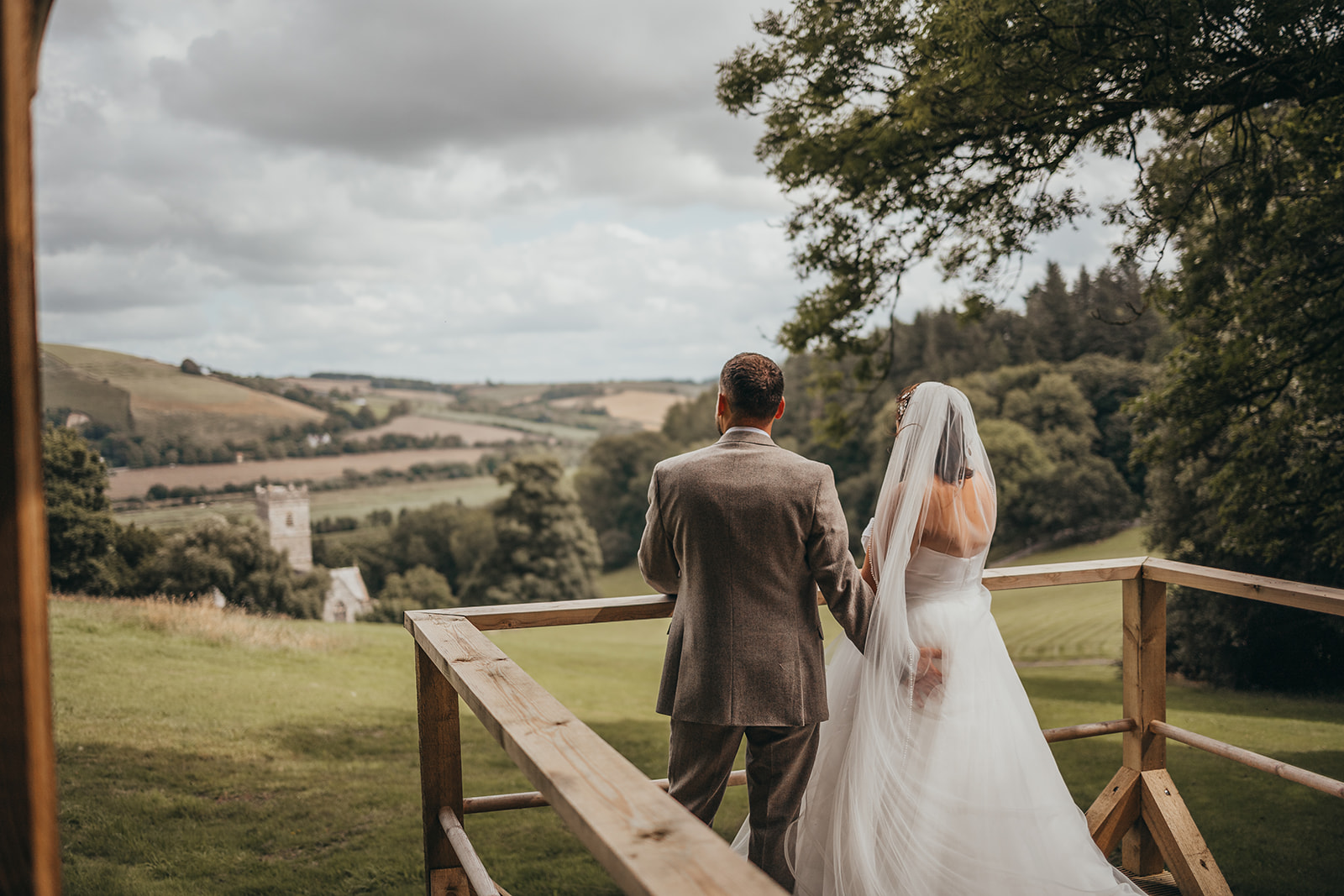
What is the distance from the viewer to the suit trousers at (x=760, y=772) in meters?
2.82

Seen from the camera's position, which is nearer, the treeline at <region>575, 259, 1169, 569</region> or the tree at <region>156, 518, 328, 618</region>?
the tree at <region>156, 518, 328, 618</region>

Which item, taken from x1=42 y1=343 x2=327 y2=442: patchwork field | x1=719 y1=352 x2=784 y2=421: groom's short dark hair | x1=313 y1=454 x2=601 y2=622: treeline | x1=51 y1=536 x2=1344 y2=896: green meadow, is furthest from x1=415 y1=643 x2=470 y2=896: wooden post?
x1=42 y1=343 x2=327 y2=442: patchwork field

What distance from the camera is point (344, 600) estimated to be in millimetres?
39344

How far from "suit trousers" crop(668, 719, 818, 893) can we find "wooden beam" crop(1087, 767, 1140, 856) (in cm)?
164

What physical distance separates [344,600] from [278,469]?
20.9 metres

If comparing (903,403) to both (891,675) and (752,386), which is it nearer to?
(752,386)

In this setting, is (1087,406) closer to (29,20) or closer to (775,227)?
(775,227)

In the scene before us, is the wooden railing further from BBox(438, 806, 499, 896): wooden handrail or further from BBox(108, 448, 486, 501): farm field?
BBox(108, 448, 486, 501): farm field

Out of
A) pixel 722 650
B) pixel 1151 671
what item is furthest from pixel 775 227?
pixel 722 650

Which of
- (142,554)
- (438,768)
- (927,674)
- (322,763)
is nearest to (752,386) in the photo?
(927,674)

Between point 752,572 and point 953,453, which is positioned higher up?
point 953,453

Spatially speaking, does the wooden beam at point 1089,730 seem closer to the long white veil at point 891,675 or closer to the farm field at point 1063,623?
the long white veil at point 891,675

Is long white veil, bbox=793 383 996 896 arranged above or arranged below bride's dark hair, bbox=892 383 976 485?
below

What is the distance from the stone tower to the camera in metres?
46.2
